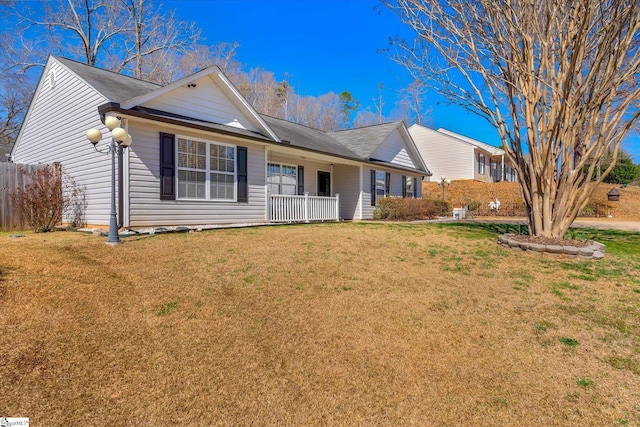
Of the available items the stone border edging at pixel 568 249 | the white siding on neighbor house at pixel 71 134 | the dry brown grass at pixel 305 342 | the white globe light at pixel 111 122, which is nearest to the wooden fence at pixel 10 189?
the white siding on neighbor house at pixel 71 134

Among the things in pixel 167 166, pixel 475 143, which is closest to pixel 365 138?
pixel 167 166

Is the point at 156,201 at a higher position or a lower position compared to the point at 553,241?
higher

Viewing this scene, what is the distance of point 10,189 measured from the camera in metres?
9.27

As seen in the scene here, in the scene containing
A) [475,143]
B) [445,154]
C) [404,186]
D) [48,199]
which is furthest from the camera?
[475,143]

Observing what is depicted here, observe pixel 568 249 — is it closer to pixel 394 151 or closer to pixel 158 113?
pixel 158 113

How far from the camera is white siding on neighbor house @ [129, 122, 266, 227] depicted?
8.09m

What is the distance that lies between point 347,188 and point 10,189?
38.0 ft

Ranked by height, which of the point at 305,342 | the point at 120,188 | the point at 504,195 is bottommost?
the point at 305,342

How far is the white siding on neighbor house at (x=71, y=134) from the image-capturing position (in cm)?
862

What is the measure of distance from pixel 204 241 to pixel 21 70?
20950 millimetres

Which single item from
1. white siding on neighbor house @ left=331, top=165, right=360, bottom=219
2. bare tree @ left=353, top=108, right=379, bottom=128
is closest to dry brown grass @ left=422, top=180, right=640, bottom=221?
white siding on neighbor house @ left=331, top=165, right=360, bottom=219

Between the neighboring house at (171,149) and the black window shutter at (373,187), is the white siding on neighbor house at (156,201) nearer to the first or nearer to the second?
the neighboring house at (171,149)

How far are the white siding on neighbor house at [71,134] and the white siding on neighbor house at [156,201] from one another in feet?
2.60

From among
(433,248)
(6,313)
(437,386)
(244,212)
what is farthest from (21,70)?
(437,386)
